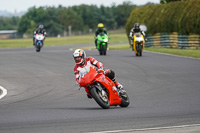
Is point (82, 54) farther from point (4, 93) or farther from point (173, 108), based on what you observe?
point (4, 93)

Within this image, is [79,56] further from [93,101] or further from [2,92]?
[2,92]

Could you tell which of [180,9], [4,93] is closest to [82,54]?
[4,93]

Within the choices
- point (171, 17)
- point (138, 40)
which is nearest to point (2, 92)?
point (138, 40)

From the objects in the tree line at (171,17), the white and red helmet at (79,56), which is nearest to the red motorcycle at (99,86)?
the white and red helmet at (79,56)

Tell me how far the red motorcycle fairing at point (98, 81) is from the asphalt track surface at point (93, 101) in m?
0.29

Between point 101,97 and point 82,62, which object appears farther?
point 82,62

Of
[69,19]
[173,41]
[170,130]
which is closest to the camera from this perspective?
[170,130]

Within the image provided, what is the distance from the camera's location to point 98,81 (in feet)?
32.2

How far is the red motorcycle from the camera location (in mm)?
9703

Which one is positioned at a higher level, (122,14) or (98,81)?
(98,81)

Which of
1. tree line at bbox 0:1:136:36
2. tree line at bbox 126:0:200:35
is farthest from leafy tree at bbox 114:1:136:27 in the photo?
tree line at bbox 126:0:200:35

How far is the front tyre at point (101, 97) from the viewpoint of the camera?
9641 mm

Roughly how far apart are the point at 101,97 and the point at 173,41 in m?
26.7

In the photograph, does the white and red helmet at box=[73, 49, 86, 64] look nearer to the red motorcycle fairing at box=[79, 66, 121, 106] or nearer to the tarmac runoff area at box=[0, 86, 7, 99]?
the red motorcycle fairing at box=[79, 66, 121, 106]
